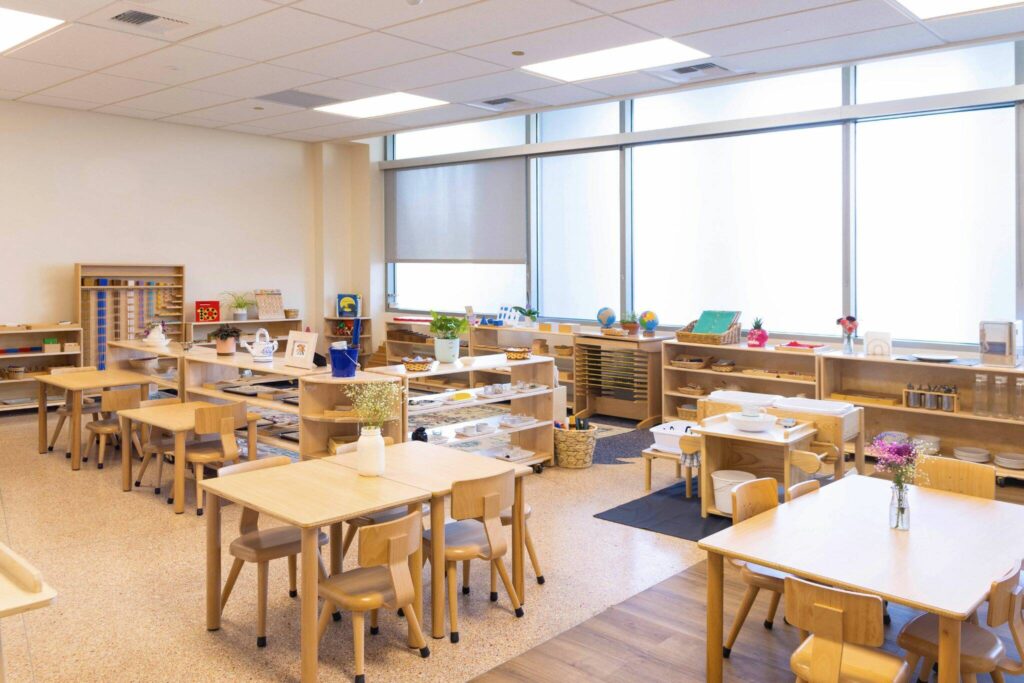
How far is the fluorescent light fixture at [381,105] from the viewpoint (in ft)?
26.1

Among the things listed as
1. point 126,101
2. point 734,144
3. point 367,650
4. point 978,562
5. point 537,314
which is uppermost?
point 126,101

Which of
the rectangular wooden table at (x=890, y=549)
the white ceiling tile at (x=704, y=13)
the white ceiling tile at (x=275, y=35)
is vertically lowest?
the rectangular wooden table at (x=890, y=549)

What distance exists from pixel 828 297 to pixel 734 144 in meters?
1.85

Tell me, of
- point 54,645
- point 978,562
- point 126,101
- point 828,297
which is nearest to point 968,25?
point 828,297

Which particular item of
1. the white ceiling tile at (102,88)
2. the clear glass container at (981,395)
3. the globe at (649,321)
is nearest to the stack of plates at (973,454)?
the clear glass container at (981,395)

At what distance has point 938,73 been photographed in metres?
6.95

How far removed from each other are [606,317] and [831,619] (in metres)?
6.41

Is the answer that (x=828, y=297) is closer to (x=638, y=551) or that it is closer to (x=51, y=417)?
(x=638, y=551)

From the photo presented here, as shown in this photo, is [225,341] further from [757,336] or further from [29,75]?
[757,336]

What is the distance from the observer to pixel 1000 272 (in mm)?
6703

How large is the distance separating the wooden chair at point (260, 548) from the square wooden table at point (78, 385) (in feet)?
10.8

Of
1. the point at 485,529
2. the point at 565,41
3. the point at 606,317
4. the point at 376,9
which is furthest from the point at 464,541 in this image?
the point at 606,317

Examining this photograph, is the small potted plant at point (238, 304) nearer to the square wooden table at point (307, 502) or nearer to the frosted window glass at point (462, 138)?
the frosted window glass at point (462, 138)

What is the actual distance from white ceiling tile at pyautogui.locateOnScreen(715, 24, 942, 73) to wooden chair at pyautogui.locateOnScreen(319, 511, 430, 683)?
14.9 feet
